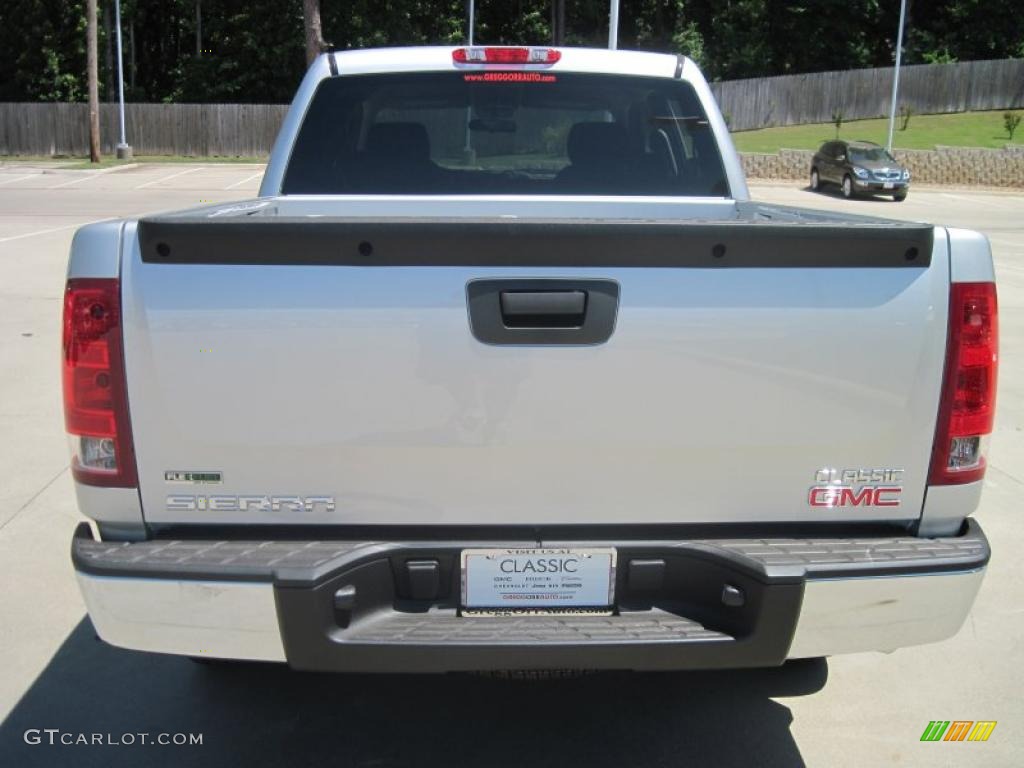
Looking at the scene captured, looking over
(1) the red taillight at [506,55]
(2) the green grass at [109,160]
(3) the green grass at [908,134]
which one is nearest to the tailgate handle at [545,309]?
(1) the red taillight at [506,55]

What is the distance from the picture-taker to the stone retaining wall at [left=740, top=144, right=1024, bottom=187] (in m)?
36.4

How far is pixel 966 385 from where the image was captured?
255 centimetres

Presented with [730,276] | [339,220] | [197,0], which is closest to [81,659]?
[339,220]

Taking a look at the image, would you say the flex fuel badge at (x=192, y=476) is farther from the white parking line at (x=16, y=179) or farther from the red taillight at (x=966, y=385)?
the white parking line at (x=16, y=179)

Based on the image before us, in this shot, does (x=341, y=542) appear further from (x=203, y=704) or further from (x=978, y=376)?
(x=978, y=376)

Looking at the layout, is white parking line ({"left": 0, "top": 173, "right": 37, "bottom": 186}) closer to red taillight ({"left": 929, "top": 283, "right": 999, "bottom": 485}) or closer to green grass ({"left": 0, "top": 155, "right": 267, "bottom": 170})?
green grass ({"left": 0, "top": 155, "right": 267, "bottom": 170})

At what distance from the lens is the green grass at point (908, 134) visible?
137 feet

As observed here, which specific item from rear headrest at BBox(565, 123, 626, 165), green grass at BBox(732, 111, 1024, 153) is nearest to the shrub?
green grass at BBox(732, 111, 1024, 153)

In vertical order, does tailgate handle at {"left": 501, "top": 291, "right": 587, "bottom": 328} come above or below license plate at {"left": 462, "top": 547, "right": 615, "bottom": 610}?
above

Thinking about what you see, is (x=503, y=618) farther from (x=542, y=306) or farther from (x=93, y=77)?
(x=93, y=77)

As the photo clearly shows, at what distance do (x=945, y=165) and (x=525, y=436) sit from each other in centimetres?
3905

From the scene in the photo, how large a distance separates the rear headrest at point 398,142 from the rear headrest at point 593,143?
0.65 meters

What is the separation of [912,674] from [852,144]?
29.5m

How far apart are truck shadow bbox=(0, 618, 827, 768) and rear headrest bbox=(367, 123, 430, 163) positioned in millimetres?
2190
